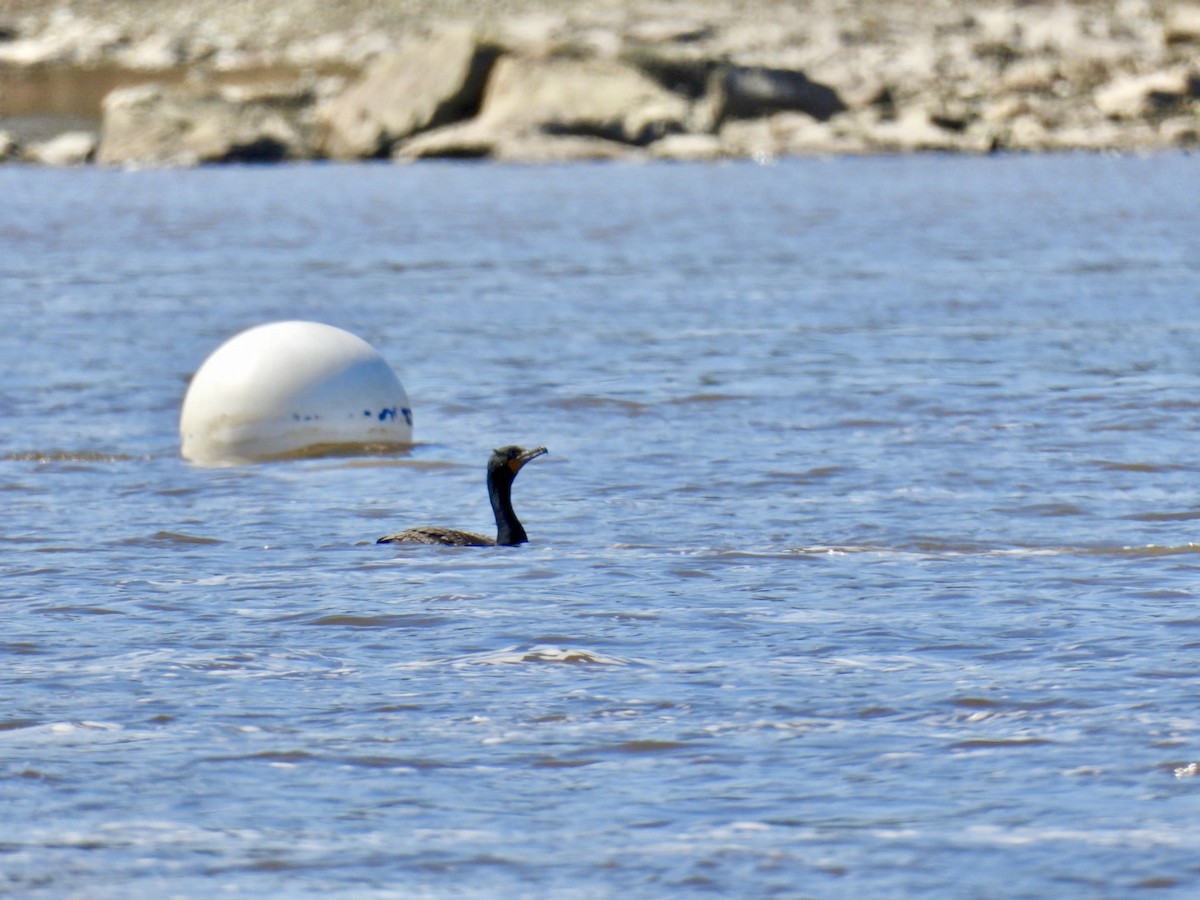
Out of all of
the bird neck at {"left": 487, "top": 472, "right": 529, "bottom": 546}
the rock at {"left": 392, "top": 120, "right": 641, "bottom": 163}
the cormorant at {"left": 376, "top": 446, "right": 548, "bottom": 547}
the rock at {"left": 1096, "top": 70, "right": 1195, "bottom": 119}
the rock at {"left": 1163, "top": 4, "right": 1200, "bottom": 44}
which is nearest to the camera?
the cormorant at {"left": 376, "top": 446, "right": 548, "bottom": 547}

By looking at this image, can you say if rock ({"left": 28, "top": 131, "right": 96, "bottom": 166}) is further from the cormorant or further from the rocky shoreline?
the cormorant

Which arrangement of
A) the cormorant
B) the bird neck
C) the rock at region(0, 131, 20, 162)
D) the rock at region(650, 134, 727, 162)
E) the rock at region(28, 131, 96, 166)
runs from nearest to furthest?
the cormorant → the bird neck → the rock at region(650, 134, 727, 162) → the rock at region(28, 131, 96, 166) → the rock at region(0, 131, 20, 162)

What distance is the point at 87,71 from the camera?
11281cm

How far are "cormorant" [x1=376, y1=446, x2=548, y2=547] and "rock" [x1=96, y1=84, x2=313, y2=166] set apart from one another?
64080 mm

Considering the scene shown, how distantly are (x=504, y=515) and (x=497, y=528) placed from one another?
573 millimetres

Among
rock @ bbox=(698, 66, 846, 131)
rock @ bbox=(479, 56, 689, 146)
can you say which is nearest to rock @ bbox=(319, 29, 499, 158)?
rock @ bbox=(479, 56, 689, 146)

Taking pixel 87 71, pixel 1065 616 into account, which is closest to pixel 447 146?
pixel 87 71

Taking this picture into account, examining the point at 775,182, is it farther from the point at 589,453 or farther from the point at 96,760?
the point at 96,760

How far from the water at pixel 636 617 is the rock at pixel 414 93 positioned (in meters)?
49.0

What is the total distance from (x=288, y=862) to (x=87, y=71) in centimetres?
10985

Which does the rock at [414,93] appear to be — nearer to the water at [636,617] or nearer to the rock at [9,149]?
the rock at [9,149]

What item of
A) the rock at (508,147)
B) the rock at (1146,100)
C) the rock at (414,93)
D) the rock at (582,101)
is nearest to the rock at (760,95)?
the rock at (582,101)

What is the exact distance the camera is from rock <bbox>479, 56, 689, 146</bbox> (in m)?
74.0

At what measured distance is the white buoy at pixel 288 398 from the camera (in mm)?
16031
